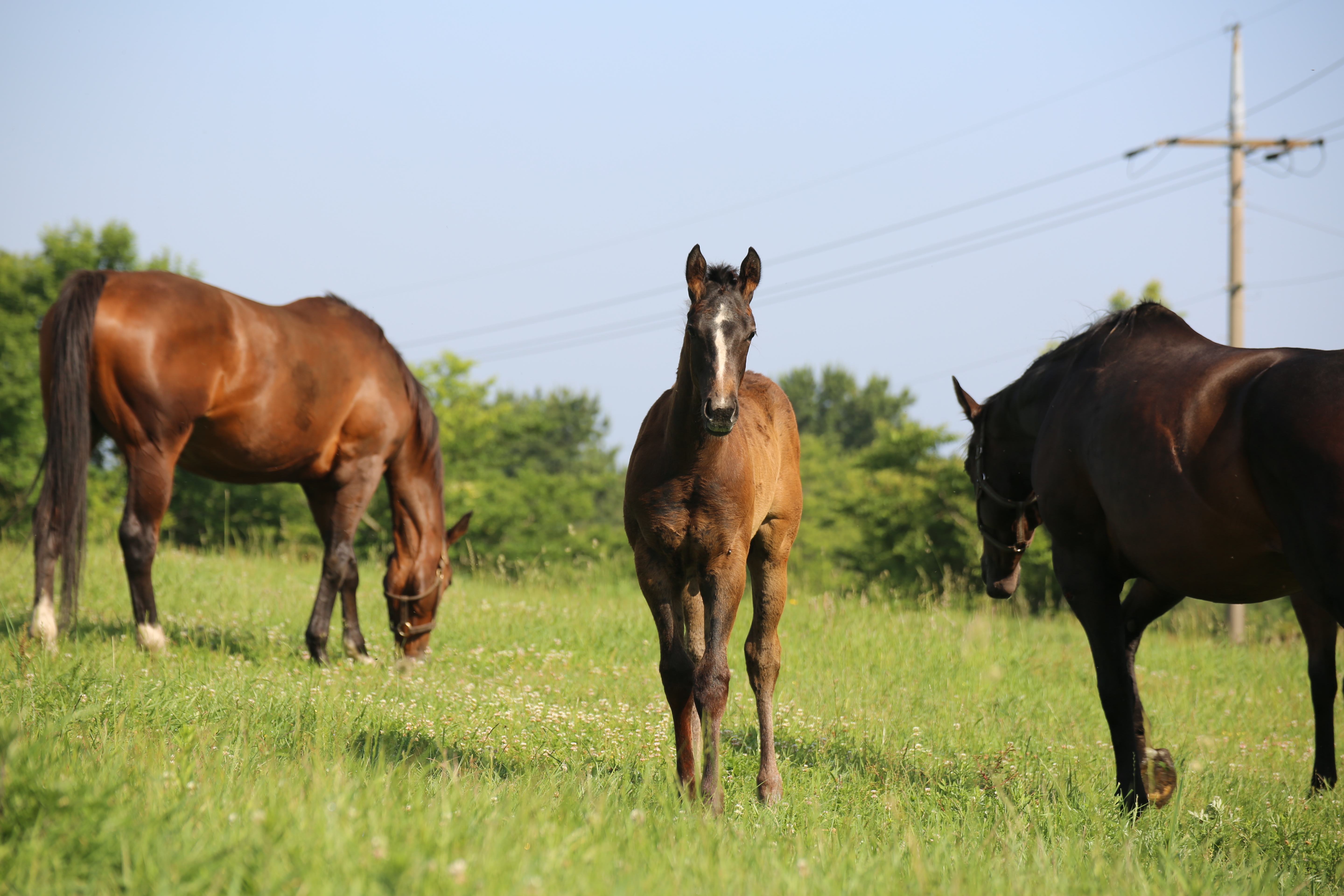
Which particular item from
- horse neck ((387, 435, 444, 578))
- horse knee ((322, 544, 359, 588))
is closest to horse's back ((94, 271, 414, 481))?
horse neck ((387, 435, 444, 578))

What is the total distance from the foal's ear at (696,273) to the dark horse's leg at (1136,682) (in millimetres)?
2703

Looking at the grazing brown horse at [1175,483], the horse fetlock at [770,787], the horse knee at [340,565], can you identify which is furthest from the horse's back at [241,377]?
the grazing brown horse at [1175,483]

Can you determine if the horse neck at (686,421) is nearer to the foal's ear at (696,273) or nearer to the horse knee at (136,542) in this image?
the foal's ear at (696,273)

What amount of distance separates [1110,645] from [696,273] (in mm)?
2693

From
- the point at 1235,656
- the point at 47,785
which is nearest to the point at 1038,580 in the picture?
the point at 1235,656

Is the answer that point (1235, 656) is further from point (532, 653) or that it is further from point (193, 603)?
point (193, 603)

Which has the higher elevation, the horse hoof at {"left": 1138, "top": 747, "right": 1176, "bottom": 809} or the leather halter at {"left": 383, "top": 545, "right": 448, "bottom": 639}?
the leather halter at {"left": 383, "top": 545, "right": 448, "bottom": 639}

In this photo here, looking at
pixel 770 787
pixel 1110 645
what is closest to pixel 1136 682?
pixel 1110 645

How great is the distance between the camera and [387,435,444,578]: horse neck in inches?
306

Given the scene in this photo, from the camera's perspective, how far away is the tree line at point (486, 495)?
19188 millimetres

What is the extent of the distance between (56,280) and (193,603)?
21.9m

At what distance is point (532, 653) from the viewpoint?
23.6 feet

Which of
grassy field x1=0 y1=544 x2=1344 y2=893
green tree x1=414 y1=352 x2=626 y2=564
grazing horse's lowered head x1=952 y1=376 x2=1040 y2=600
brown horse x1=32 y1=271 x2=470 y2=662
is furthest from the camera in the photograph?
green tree x1=414 y1=352 x2=626 y2=564

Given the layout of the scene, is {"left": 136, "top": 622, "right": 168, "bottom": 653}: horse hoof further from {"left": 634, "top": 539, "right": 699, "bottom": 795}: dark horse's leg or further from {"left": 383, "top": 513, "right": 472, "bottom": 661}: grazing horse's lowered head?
{"left": 634, "top": 539, "right": 699, "bottom": 795}: dark horse's leg
